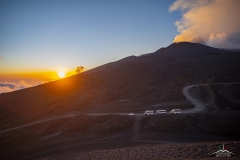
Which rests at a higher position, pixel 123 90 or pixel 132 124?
pixel 123 90

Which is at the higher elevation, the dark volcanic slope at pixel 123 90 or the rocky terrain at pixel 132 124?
the dark volcanic slope at pixel 123 90

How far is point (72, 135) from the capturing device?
4084cm

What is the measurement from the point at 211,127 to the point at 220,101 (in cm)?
2015

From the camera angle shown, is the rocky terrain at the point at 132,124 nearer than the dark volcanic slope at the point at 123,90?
Yes

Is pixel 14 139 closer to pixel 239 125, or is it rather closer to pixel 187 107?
pixel 187 107

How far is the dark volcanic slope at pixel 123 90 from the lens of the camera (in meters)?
63.2

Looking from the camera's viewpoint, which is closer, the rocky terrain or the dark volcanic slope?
the rocky terrain

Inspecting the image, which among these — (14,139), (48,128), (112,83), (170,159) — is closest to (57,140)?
(48,128)

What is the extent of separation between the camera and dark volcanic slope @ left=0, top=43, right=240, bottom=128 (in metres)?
63.2

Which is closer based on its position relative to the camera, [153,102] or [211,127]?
[211,127]

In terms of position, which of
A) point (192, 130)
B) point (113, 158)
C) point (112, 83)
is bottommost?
point (192, 130)

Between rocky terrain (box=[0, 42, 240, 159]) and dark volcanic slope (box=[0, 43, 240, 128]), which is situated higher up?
dark volcanic slope (box=[0, 43, 240, 128])

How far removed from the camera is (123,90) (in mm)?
83250

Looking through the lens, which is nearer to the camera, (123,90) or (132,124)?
(132,124)
